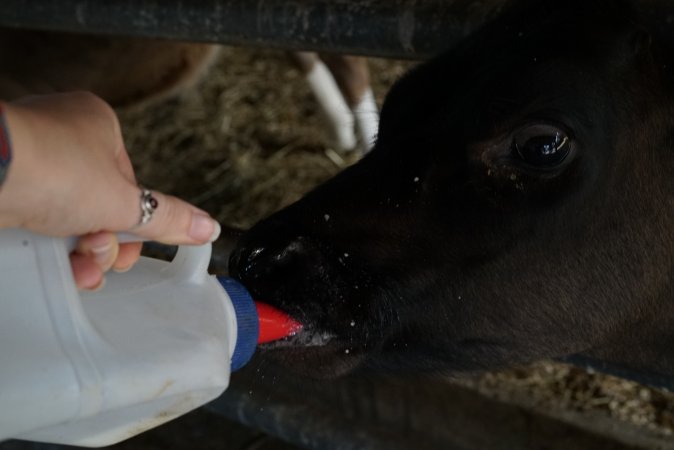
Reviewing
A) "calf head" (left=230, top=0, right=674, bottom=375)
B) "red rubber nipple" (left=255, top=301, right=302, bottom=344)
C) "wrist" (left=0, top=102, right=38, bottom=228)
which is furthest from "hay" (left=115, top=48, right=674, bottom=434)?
"wrist" (left=0, top=102, right=38, bottom=228)

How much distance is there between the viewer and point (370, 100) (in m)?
3.97

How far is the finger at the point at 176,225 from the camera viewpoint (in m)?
1.04

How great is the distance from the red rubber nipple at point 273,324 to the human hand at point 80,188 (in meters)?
0.35

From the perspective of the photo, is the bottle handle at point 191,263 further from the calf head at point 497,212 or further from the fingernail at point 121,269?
the calf head at point 497,212

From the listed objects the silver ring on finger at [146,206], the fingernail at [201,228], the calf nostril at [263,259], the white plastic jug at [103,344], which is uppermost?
the calf nostril at [263,259]

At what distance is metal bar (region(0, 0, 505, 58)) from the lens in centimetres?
197

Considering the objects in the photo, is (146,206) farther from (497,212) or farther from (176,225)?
(497,212)

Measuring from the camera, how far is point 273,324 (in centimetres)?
147

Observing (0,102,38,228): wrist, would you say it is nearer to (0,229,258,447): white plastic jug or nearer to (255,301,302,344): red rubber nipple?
(0,229,258,447): white plastic jug

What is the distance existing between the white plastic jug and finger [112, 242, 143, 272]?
0.13ft

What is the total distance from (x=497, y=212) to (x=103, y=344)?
75cm

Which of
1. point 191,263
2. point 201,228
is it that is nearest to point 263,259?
point 191,263

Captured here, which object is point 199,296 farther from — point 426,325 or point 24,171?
point 426,325

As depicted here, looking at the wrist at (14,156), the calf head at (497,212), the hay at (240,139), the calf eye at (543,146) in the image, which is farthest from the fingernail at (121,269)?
the hay at (240,139)
